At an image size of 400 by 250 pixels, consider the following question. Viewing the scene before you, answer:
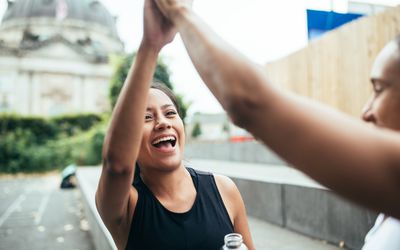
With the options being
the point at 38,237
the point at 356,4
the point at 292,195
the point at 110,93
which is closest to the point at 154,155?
the point at 292,195

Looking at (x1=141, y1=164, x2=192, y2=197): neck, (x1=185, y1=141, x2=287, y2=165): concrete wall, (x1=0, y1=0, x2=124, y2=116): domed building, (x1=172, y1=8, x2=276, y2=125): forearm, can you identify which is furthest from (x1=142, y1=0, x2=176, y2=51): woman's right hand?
(x1=0, y1=0, x2=124, y2=116): domed building

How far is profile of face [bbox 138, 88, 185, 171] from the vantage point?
1.54 m

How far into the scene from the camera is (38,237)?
5863mm

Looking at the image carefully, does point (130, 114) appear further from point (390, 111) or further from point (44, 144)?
point (44, 144)

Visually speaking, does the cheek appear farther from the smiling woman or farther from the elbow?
the elbow

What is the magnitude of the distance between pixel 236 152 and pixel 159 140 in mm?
7697

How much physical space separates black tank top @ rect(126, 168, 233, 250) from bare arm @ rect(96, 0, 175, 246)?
0.15m

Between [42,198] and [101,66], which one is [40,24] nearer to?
[101,66]

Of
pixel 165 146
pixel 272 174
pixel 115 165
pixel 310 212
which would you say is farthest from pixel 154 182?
pixel 272 174

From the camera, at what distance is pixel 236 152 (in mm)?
9133

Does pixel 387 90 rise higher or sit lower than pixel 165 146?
higher

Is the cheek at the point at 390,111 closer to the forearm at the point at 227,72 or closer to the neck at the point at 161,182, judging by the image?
the forearm at the point at 227,72

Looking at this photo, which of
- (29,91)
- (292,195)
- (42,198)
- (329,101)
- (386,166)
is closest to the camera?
(386,166)

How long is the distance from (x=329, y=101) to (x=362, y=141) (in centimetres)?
626
